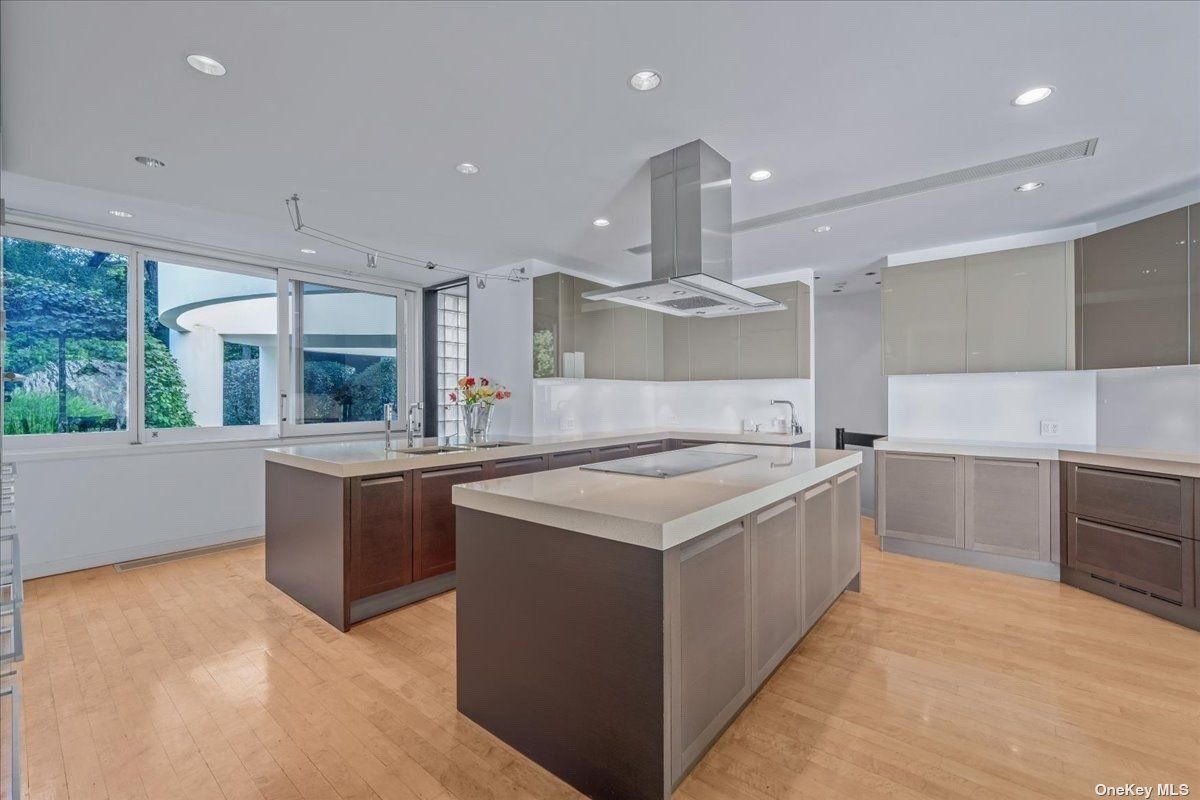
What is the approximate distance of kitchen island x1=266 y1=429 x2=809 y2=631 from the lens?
2834mm

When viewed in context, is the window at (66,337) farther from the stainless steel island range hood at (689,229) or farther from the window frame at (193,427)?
the stainless steel island range hood at (689,229)

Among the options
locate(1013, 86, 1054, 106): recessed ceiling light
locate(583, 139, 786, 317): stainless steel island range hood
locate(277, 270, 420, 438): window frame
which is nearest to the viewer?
locate(1013, 86, 1054, 106): recessed ceiling light

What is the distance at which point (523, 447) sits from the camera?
3.71 meters

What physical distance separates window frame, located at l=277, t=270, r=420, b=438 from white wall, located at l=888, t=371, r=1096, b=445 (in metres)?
4.83

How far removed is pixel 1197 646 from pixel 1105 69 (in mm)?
2751

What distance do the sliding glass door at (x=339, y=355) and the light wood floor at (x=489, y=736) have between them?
2.19 meters

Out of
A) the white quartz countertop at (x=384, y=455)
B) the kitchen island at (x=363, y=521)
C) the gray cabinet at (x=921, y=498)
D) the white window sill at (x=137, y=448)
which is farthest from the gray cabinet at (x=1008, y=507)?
the white window sill at (x=137, y=448)

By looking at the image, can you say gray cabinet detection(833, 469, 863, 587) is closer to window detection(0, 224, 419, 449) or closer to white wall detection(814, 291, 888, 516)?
white wall detection(814, 291, 888, 516)

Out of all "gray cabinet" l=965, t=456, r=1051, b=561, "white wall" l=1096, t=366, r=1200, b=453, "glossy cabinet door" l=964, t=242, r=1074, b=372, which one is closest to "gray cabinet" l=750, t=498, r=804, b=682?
"gray cabinet" l=965, t=456, r=1051, b=561

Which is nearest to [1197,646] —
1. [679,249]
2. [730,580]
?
[730,580]

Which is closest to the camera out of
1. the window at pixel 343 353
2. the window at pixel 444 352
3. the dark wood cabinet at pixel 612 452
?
the dark wood cabinet at pixel 612 452

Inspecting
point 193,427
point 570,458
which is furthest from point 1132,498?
point 193,427

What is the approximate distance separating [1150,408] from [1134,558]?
1078mm

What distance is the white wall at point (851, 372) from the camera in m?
5.89
